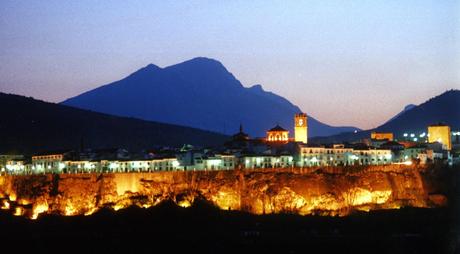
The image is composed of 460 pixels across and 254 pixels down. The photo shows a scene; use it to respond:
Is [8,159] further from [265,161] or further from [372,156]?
[372,156]

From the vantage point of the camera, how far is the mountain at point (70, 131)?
88312mm

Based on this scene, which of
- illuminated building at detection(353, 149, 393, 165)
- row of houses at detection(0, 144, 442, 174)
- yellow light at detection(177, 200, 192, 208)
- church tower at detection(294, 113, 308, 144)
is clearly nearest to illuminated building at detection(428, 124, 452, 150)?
row of houses at detection(0, 144, 442, 174)

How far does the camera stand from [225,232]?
47188 mm

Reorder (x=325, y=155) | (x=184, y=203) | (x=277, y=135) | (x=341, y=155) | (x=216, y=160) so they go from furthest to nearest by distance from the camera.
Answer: (x=277, y=135), (x=341, y=155), (x=325, y=155), (x=216, y=160), (x=184, y=203)

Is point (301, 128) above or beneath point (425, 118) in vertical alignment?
beneath

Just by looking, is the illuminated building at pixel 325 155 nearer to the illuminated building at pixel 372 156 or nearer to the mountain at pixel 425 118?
the illuminated building at pixel 372 156

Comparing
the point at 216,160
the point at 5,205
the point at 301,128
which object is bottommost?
the point at 5,205

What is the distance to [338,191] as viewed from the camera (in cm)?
5444

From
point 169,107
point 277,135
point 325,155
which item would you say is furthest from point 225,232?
point 169,107

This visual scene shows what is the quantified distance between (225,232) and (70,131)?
53.2m

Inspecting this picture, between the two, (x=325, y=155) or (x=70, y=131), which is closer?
(x=325, y=155)

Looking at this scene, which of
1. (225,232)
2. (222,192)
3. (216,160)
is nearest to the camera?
(225,232)

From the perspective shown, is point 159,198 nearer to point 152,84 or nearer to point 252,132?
point 252,132

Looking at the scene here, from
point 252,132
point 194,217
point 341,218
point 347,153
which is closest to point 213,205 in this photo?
point 194,217
